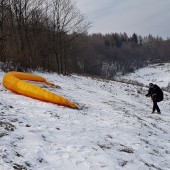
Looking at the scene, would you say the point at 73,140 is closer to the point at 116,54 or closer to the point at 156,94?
the point at 156,94

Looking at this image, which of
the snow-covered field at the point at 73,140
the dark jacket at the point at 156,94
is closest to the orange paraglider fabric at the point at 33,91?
the snow-covered field at the point at 73,140

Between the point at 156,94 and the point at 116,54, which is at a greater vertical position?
the point at 116,54

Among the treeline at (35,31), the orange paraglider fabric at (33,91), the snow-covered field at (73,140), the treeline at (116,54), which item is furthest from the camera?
the treeline at (116,54)

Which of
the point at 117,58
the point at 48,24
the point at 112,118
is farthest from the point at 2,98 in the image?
the point at 117,58

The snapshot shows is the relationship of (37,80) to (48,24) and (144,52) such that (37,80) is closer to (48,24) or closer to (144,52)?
(48,24)

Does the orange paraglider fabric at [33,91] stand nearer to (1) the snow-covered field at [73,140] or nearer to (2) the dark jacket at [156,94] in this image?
(1) the snow-covered field at [73,140]

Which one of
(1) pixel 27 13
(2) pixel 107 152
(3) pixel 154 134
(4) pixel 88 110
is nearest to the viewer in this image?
(2) pixel 107 152

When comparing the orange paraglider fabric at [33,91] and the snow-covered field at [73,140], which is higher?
the orange paraglider fabric at [33,91]

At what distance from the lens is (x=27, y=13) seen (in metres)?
35.0

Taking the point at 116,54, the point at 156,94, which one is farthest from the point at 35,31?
the point at 116,54

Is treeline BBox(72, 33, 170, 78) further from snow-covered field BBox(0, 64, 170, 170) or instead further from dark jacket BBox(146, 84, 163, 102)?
snow-covered field BBox(0, 64, 170, 170)

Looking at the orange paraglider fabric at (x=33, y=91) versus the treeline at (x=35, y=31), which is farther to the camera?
the treeline at (x=35, y=31)

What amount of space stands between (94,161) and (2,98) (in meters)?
6.32

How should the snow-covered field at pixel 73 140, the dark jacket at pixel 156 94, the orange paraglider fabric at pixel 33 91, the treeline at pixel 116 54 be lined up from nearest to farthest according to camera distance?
the snow-covered field at pixel 73 140 < the orange paraglider fabric at pixel 33 91 < the dark jacket at pixel 156 94 < the treeline at pixel 116 54
